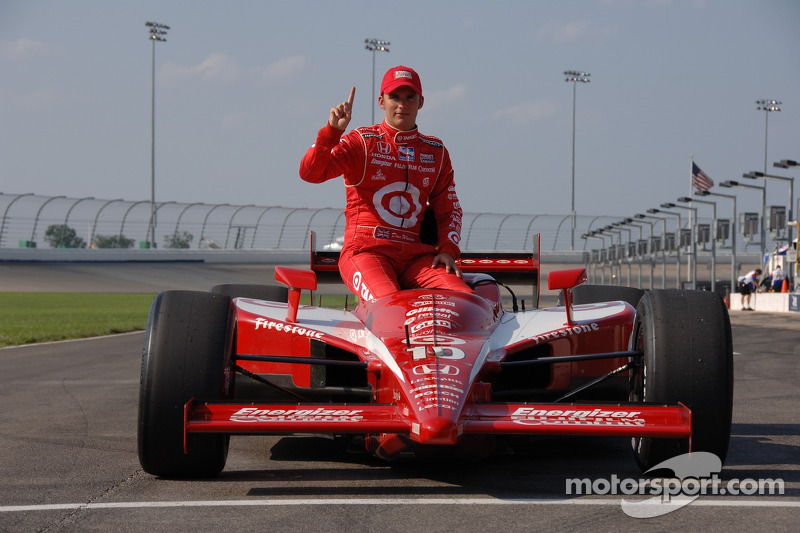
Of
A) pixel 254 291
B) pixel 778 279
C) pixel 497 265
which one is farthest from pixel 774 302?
pixel 254 291

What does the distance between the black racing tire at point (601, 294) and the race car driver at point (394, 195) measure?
1.05 m

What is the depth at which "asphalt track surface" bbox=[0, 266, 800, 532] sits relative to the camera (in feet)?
13.2

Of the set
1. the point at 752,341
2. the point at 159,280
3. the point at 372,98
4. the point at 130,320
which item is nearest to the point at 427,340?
the point at 752,341

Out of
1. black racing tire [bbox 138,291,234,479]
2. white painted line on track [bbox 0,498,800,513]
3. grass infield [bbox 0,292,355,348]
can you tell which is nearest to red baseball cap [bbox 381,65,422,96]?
black racing tire [bbox 138,291,234,479]

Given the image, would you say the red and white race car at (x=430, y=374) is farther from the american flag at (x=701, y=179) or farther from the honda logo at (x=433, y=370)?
the american flag at (x=701, y=179)

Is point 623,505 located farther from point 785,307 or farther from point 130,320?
point 785,307

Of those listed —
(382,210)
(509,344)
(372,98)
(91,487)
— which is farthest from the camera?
(372,98)

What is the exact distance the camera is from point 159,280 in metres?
58.0

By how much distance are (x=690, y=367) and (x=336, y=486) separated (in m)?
1.70

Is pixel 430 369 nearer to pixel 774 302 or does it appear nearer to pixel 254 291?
pixel 254 291

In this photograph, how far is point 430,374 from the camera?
461 cm

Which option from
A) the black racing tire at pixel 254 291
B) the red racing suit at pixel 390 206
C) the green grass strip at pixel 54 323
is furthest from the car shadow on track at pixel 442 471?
the green grass strip at pixel 54 323

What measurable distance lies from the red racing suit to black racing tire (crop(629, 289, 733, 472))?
1.62m

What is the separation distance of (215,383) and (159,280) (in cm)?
5460
